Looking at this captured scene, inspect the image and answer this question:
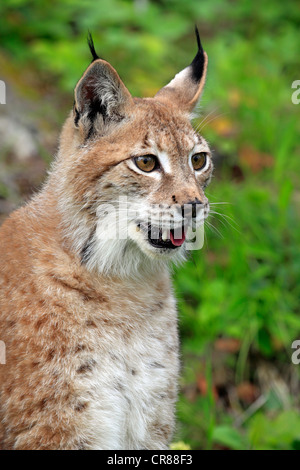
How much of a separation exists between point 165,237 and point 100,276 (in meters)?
0.42

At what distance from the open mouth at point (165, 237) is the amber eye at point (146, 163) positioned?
0.96 feet

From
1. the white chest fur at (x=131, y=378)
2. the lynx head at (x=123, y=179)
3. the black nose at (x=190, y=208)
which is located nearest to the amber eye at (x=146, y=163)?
the lynx head at (x=123, y=179)

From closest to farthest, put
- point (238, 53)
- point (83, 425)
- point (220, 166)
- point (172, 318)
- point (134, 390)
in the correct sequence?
point (83, 425)
point (134, 390)
point (172, 318)
point (220, 166)
point (238, 53)

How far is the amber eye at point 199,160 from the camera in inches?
146

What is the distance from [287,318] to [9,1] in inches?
177

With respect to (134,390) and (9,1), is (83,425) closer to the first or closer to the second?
(134,390)

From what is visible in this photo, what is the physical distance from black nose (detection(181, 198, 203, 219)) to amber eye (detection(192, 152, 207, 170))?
1.31ft

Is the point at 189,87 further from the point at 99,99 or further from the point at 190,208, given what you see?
the point at 190,208

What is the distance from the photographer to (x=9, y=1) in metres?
7.30

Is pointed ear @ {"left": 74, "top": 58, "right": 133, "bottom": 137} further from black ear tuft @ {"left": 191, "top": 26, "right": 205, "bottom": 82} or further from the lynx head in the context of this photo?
black ear tuft @ {"left": 191, "top": 26, "right": 205, "bottom": 82}

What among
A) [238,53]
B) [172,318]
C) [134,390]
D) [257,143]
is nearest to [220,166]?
[257,143]

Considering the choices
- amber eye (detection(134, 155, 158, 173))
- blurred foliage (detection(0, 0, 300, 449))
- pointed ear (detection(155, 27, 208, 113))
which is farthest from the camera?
blurred foliage (detection(0, 0, 300, 449))

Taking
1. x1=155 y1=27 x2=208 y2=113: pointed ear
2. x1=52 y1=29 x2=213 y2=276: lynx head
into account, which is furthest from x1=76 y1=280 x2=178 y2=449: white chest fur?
x1=155 y1=27 x2=208 y2=113: pointed ear

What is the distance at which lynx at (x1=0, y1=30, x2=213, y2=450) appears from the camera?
3346mm
